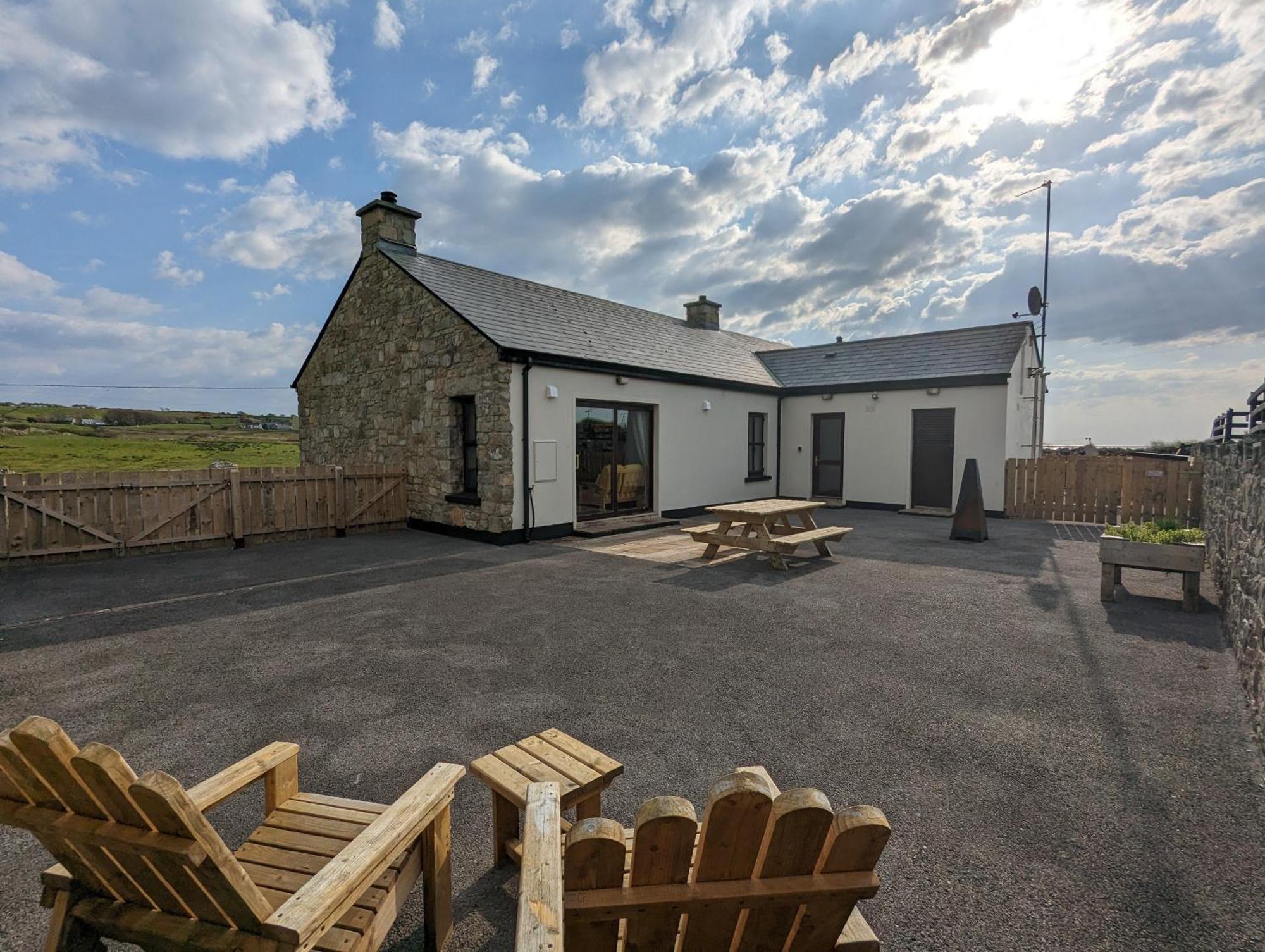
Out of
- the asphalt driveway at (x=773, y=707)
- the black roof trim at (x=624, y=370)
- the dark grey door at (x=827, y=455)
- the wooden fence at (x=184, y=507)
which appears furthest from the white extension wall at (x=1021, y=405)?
the wooden fence at (x=184, y=507)

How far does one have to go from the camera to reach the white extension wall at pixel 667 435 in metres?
10.5

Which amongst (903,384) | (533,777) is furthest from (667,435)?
(533,777)

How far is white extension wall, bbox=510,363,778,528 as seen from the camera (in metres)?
10.5

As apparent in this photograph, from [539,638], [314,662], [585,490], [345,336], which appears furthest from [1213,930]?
[345,336]

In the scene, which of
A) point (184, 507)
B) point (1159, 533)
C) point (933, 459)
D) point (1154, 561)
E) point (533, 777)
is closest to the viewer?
point (533, 777)

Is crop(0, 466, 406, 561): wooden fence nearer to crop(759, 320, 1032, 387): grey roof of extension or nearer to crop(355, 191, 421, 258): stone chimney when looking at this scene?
crop(355, 191, 421, 258): stone chimney

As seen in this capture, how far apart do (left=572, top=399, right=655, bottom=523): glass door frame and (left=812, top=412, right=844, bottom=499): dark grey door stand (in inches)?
218

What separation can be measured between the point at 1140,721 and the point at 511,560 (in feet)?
23.4

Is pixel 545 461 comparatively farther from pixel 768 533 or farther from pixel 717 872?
pixel 717 872

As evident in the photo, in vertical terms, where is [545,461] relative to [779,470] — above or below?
above

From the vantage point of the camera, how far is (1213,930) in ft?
7.13

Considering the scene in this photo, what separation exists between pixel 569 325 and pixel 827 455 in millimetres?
7841

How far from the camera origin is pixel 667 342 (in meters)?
15.2

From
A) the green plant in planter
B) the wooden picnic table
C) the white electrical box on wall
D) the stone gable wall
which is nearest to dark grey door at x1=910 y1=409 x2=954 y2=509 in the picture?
the wooden picnic table
